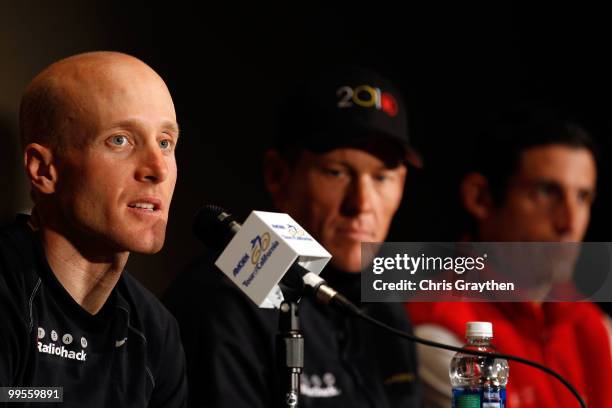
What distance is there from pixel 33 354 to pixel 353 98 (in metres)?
1.00

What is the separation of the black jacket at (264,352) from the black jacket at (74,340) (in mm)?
162

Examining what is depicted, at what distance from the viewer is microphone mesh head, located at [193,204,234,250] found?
1.29 metres

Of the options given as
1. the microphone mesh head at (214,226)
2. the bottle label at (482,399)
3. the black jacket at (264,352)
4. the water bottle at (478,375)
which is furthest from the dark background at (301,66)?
the bottle label at (482,399)

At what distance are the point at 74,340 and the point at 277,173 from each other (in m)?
0.86

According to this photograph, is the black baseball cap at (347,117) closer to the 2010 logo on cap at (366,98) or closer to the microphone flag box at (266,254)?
the 2010 logo on cap at (366,98)

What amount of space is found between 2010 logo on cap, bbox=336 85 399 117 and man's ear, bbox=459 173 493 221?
66 centimetres

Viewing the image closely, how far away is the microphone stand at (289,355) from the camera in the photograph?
4.05 feet

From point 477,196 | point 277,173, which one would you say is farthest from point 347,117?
point 477,196

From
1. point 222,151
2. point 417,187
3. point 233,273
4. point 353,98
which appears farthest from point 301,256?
point 417,187

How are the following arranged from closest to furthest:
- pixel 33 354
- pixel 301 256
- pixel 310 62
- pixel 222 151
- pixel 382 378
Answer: pixel 301 256 → pixel 33 354 → pixel 382 378 → pixel 222 151 → pixel 310 62

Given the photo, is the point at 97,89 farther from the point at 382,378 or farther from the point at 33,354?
the point at 382,378

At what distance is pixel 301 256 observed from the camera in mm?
1226

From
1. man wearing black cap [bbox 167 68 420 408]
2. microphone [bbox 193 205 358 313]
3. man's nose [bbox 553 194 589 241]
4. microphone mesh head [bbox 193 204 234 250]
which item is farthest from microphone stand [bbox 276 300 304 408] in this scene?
man's nose [bbox 553 194 589 241]

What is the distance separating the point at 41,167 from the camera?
4.71ft
